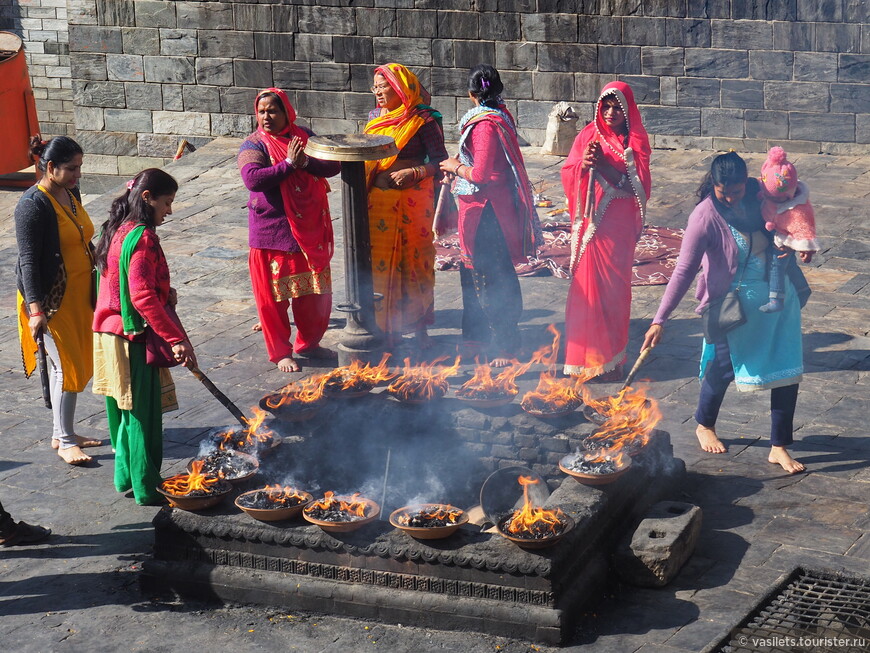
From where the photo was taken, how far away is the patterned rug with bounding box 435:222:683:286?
9.88 metres

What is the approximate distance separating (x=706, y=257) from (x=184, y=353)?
284 centimetres

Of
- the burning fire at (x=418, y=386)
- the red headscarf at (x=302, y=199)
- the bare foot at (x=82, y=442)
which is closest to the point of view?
the burning fire at (x=418, y=386)

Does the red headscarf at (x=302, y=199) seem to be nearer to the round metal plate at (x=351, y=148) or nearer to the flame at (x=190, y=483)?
the round metal plate at (x=351, y=148)

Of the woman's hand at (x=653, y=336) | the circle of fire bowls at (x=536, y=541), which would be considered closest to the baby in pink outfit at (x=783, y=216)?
the woman's hand at (x=653, y=336)

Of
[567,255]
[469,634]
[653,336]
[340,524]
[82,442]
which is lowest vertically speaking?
[469,634]

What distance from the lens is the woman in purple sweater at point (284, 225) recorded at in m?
7.69

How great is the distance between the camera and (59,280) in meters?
6.77

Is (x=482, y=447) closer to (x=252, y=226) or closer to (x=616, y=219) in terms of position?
(x=616, y=219)

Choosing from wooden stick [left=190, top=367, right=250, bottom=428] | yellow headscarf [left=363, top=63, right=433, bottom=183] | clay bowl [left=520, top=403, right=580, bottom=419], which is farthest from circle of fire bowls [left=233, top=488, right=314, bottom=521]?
yellow headscarf [left=363, top=63, right=433, bottom=183]

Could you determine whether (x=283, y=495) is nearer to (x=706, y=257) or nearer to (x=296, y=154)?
(x=706, y=257)

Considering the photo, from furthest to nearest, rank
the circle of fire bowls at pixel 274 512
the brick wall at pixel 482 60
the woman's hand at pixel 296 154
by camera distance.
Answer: the brick wall at pixel 482 60 → the woman's hand at pixel 296 154 → the circle of fire bowls at pixel 274 512

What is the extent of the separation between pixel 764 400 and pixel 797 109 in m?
6.76

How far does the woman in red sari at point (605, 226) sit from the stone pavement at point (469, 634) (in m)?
0.50

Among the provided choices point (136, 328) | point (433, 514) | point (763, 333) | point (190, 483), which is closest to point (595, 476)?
point (433, 514)
